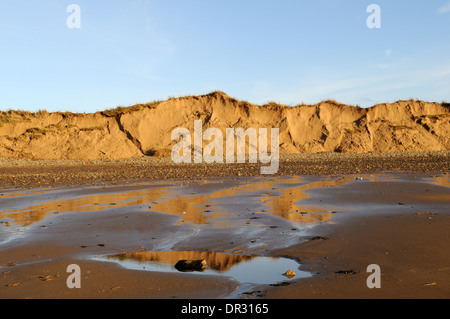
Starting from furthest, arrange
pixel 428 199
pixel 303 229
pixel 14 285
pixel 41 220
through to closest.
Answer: pixel 428 199
pixel 41 220
pixel 303 229
pixel 14 285

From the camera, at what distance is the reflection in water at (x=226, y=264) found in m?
5.45

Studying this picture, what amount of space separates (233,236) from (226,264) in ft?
5.67

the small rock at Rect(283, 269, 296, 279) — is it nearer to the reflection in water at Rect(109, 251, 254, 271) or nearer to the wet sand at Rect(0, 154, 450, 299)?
the wet sand at Rect(0, 154, 450, 299)

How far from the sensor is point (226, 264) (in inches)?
238

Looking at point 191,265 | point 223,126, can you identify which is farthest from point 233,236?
point 223,126

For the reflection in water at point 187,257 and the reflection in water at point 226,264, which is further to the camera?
the reflection in water at point 187,257

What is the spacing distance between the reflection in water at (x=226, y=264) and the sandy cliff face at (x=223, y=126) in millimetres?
32985

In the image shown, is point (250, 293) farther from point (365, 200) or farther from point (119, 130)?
point (119, 130)

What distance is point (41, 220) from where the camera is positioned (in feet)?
31.8

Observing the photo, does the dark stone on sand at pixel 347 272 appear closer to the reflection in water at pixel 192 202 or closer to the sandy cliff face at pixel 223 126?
the reflection in water at pixel 192 202

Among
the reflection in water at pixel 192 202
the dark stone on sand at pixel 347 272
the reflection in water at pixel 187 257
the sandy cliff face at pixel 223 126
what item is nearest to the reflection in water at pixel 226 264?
the reflection in water at pixel 187 257

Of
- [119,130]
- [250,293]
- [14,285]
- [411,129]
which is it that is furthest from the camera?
[411,129]
